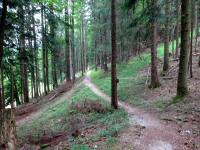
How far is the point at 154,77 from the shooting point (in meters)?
17.6

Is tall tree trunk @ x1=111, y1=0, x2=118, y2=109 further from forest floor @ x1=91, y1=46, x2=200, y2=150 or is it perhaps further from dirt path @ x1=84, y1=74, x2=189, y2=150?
dirt path @ x1=84, y1=74, x2=189, y2=150

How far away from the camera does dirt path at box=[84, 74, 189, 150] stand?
26.9 ft

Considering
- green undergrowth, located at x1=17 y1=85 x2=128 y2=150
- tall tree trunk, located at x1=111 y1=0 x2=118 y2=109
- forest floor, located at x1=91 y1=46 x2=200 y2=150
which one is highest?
tall tree trunk, located at x1=111 y1=0 x2=118 y2=109

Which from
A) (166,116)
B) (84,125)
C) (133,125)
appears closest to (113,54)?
(84,125)

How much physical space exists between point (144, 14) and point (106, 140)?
865 centimetres

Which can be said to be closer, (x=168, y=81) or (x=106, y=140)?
(x=106, y=140)

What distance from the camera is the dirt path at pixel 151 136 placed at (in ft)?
26.9

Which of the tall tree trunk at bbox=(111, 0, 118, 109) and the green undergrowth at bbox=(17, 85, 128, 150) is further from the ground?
the tall tree trunk at bbox=(111, 0, 118, 109)

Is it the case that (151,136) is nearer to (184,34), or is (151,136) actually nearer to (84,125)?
(84,125)

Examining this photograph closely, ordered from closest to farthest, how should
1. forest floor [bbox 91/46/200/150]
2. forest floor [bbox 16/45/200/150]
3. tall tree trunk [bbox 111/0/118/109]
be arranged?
forest floor [bbox 91/46/200/150] → forest floor [bbox 16/45/200/150] → tall tree trunk [bbox 111/0/118/109]

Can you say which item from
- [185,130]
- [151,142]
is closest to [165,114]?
[185,130]

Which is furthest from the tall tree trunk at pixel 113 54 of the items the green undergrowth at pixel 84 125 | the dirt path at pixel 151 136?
the dirt path at pixel 151 136

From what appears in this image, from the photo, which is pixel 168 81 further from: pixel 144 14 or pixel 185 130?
pixel 185 130

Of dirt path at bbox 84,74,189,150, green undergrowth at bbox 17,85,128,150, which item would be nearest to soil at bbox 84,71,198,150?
dirt path at bbox 84,74,189,150
